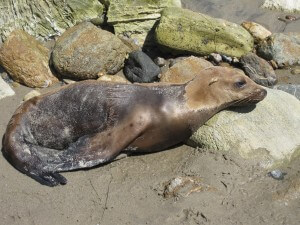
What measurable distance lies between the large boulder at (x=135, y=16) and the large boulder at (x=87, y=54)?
1.96ft

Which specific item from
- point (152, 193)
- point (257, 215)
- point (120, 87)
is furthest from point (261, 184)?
point (120, 87)

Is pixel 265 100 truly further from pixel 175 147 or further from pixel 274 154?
pixel 175 147

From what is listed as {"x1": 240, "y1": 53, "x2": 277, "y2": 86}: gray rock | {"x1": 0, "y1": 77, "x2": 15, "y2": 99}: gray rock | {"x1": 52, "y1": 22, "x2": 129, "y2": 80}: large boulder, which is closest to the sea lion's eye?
{"x1": 240, "y1": 53, "x2": 277, "y2": 86}: gray rock

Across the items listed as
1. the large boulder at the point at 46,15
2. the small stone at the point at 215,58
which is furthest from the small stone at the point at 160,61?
the large boulder at the point at 46,15

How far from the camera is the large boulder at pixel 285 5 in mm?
8406

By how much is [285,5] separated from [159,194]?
4.60m

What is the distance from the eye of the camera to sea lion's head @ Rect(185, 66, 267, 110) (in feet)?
18.1

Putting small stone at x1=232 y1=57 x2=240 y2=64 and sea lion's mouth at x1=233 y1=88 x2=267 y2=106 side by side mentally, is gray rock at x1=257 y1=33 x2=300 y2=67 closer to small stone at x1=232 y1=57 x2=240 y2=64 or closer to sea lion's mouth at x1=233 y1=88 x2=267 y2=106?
small stone at x1=232 y1=57 x2=240 y2=64

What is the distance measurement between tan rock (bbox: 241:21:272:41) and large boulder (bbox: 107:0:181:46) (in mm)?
1101

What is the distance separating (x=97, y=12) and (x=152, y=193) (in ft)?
11.7

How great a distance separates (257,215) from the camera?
4.75m

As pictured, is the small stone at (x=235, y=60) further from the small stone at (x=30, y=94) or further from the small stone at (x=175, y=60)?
the small stone at (x=30, y=94)

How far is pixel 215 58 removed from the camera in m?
7.22

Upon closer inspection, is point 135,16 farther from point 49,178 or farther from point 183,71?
point 49,178
